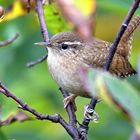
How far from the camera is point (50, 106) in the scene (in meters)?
3.96

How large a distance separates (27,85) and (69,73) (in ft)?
3.68

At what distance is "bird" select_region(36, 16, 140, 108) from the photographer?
9.46ft

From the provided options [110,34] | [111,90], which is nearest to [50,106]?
[110,34]

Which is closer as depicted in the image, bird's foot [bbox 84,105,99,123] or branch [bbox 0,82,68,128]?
branch [bbox 0,82,68,128]

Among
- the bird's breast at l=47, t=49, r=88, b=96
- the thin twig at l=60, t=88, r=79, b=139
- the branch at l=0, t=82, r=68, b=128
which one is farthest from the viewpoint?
the bird's breast at l=47, t=49, r=88, b=96

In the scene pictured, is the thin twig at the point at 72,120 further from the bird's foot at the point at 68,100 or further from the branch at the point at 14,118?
the branch at the point at 14,118

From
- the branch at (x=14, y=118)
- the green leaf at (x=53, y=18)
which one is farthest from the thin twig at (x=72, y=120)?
the green leaf at (x=53, y=18)

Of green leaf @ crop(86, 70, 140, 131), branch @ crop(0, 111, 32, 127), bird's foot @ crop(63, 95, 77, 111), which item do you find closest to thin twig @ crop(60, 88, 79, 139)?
bird's foot @ crop(63, 95, 77, 111)

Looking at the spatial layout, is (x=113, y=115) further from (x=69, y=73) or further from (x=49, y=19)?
(x=49, y=19)

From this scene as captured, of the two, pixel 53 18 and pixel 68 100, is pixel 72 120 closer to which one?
pixel 68 100

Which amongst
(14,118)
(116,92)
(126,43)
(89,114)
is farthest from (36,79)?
(116,92)

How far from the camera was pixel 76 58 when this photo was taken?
319cm

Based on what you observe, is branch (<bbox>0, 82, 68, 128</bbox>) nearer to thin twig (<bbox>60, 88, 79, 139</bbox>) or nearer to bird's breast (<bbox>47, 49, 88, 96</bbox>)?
thin twig (<bbox>60, 88, 79, 139</bbox>)

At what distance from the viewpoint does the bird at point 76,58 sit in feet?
9.46
